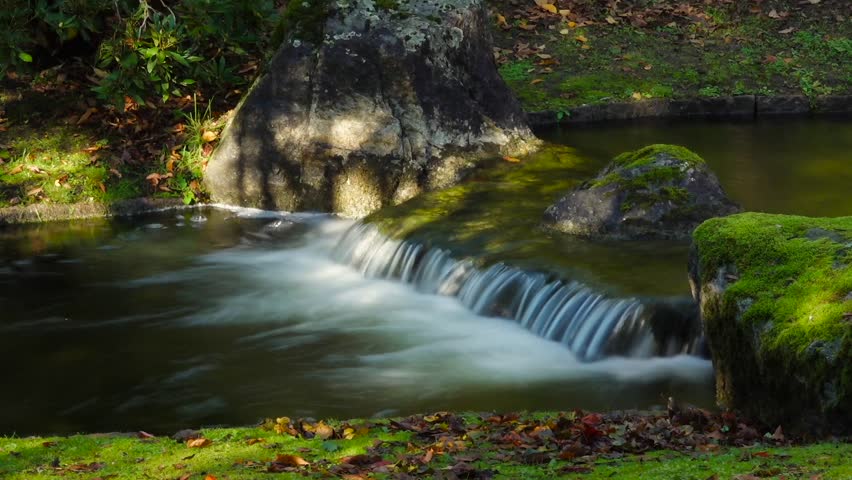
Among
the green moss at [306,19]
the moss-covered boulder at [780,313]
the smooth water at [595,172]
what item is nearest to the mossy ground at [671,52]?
the smooth water at [595,172]

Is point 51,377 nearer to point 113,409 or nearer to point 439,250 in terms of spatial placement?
point 113,409

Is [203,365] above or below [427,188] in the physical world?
below

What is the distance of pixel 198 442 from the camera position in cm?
658

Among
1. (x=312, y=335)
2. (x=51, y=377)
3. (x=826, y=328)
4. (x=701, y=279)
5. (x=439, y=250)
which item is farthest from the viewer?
(x=439, y=250)

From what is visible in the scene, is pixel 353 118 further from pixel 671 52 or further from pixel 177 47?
pixel 671 52

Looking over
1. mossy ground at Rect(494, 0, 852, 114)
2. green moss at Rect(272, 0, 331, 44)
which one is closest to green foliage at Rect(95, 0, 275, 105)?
green moss at Rect(272, 0, 331, 44)

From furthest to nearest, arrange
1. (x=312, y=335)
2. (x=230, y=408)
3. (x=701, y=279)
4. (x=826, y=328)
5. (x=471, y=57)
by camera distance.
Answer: (x=471, y=57), (x=312, y=335), (x=230, y=408), (x=701, y=279), (x=826, y=328)

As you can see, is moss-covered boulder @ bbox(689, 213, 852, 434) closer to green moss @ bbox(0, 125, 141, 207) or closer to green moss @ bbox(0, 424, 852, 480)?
→ green moss @ bbox(0, 424, 852, 480)

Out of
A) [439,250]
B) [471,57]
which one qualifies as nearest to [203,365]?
[439,250]

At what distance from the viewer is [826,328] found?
6.47 metres

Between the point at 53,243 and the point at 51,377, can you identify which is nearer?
the point at 51,377

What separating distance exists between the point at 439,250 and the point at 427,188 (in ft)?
7.98

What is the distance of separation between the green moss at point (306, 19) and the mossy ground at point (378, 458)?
7.89 metres

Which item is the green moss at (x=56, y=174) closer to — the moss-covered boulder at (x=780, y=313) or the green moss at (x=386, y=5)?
the green moss at (x=386, y=5)
